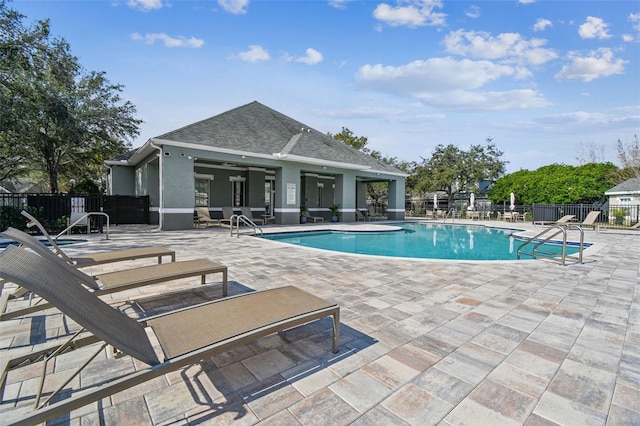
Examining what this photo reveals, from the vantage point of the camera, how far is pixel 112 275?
3.79 metres

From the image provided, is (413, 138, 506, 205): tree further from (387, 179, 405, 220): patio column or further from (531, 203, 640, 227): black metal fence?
(387, 179, 405, 220): patio column

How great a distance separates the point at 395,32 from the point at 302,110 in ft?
60.6

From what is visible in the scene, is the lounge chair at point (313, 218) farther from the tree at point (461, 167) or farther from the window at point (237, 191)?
the tree at point (461, 167)

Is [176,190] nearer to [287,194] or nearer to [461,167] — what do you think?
[287,194]

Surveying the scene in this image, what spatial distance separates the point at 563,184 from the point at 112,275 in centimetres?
3186

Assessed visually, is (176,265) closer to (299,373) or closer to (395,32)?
(299,373)

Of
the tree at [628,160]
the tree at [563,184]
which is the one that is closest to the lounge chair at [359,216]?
the tree at [563,184]

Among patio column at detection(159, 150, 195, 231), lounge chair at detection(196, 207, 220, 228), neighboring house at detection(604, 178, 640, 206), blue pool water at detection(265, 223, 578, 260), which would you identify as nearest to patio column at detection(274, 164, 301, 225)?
blue pool water at detection(265, 223, 578, 260)

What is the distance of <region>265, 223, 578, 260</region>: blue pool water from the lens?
33.2 ft

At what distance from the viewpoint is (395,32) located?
12.5 m

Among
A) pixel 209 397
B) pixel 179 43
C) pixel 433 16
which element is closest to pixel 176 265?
pixel 209 397

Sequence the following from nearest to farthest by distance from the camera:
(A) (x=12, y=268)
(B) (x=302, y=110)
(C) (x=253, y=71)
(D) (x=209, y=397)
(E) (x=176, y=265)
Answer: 1. (A) (x=12, y=268)
2. (D) (x=209, y=397)
3. (E) (x=176, y=265)
4. (C) (x=253, y=71)
5. (B) (x=302, y=110)

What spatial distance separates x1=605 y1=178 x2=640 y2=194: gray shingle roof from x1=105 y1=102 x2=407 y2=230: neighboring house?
17023 mm

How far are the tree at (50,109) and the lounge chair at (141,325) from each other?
42.7ft
